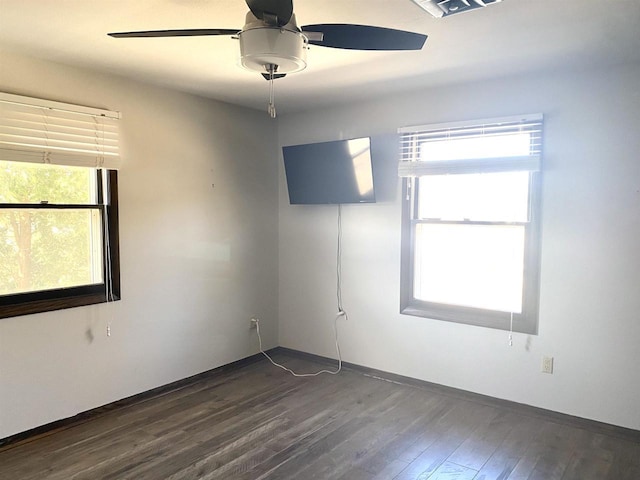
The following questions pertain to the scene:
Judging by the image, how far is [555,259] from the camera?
10.4ft

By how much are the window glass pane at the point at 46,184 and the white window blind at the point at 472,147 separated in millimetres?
2323

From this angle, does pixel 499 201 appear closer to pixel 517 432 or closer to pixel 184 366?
pixel 517 432

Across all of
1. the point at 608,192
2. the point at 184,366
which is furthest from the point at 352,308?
the point at 608,192

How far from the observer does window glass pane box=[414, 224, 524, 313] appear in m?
3.39

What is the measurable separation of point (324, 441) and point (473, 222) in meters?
1.90

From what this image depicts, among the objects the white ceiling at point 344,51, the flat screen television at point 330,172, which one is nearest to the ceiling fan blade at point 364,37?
the white ceiling at point 344,51

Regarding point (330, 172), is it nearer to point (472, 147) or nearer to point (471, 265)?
point (472, 147)

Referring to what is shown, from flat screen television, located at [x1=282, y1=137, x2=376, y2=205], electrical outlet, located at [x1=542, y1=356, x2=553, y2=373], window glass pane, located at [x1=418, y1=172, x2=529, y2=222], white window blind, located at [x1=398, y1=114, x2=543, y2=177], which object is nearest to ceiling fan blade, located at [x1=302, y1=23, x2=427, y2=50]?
white window blind, located at [x1=398, y1=114, x2=543, y2=177]

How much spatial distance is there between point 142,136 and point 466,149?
2404mm

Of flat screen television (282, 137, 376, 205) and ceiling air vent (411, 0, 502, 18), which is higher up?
ceiling air vent (411, 0, 502, 18)

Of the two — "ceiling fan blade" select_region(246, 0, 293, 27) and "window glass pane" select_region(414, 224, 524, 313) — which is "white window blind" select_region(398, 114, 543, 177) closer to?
"window glass pane" select_region(414, 224, 524, 313)

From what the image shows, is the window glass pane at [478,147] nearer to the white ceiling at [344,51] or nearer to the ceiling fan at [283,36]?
the white ceiling at [344,51]

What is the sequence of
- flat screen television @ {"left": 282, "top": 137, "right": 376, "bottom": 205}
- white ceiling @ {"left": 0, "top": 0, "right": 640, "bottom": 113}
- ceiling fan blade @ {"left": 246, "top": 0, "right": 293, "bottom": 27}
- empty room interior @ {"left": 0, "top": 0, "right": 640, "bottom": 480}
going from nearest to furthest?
ceiling fan blade @ {"left": 246, "top": 0, "right": 293, "bottom": 27}
white ceiling @ {"left": 0, "top": 0, "right": 640, "bottom": 113}
empty room interior @ {"left": 0, "top": 0, "right": 640, "bottom": 480}
flat screen television @ {"left": 282, "top": 137, "right": 376, "bottom": 205}

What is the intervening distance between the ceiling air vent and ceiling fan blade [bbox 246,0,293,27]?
2.05 ft
